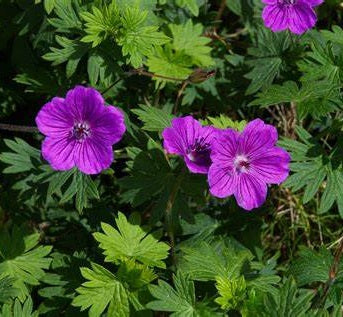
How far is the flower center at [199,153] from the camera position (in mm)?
2795

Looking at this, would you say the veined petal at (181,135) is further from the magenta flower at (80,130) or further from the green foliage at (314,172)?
the green foliage at (314,172)

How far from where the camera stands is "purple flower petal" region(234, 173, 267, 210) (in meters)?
2.82

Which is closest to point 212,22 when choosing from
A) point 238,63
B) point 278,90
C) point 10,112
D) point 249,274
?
point 238,63

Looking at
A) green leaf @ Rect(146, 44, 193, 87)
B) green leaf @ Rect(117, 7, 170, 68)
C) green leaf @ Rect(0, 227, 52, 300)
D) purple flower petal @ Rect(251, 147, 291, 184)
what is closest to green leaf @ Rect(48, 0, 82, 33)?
green leaf @ Rect(117, 7, 170, 68)

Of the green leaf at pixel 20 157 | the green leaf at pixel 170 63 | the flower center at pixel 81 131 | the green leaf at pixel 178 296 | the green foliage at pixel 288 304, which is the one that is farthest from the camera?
the green leaf at pixel 170 63

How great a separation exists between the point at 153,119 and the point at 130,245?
22.7 inches

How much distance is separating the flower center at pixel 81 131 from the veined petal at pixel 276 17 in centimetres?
109

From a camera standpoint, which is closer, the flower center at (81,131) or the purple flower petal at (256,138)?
the purple flower petal at (256,138)

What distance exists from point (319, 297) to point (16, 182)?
63.7 inches

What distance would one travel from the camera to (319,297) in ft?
9.57

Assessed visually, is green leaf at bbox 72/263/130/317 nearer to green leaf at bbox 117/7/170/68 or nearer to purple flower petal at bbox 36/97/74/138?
purple flower petal at bbox 36/97/74/138

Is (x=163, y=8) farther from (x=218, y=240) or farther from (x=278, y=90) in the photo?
(x=218, y=240)

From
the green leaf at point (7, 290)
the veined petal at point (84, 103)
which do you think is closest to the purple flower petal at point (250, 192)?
the veined petal at point (84, 103)

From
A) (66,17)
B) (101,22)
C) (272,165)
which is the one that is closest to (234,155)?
(272,165)
